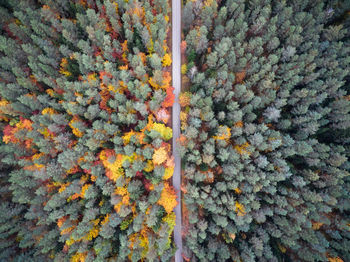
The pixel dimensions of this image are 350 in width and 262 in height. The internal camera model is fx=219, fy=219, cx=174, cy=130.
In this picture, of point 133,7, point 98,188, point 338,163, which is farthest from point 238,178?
point 133,7

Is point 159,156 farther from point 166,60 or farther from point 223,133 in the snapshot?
point 166,60

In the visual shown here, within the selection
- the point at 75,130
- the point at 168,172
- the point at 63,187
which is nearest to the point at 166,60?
the point at 168,172

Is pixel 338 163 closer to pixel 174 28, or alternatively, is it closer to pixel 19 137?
pixel 174 28

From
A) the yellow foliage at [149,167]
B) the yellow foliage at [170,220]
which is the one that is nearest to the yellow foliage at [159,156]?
the yellow foliage at [149,167]

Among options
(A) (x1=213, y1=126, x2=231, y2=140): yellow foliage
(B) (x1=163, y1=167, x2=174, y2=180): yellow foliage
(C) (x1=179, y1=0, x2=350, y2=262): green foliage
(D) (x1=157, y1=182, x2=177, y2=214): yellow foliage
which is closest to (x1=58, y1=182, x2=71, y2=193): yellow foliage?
(D) (x1=157, y1=182, x2=177, y2=214): yellow foliage

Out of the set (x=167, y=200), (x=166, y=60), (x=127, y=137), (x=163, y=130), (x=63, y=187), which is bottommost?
(x=167, y=200)

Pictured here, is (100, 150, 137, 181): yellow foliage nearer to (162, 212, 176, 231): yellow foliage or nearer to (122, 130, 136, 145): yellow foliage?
(122, 130, 136, 145): yellow foliage

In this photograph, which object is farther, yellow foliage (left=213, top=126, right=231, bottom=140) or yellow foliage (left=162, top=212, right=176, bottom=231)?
yellow foliage (left=162, top=212, right=176, bottom=231)
